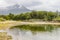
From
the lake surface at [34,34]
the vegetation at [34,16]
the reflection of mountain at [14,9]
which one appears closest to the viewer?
the lake surface at [34,34]

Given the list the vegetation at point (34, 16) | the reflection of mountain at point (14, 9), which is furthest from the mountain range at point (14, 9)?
the vegetation at point (34, 16)

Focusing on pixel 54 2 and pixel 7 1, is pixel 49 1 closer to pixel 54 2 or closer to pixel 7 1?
pixel 54 2

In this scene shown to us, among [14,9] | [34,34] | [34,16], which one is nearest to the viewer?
[34,34]

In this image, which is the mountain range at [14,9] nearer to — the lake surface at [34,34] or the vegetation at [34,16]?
the vegetation at [34,16]

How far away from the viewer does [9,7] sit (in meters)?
8.65

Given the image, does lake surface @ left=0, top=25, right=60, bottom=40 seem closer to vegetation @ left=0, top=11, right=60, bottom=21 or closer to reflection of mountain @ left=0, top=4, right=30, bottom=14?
vegetation @ left=0, top=11, right=60, bottom=21

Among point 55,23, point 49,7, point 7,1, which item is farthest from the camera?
point 55,23

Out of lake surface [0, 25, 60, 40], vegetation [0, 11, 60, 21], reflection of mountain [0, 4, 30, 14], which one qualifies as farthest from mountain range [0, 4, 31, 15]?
lake surface [0, 25, 60, 40]

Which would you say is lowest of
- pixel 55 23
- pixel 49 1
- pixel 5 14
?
pixel 55 23

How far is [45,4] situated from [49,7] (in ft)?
0.93

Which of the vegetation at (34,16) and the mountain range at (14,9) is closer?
the mountain range at (14,9)

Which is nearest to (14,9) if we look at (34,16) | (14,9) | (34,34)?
(14,9)

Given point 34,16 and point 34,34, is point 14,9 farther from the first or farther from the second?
point 34,34

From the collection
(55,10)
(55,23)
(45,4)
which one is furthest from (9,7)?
(55,23)
